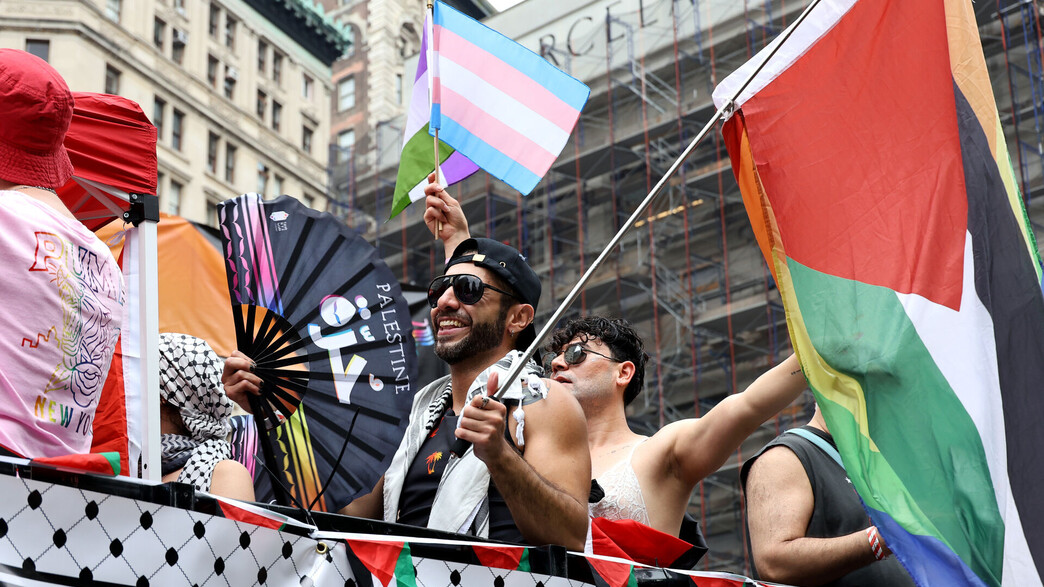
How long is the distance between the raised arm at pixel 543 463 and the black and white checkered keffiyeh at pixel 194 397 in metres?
1.00

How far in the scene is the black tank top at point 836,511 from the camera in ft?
12.4

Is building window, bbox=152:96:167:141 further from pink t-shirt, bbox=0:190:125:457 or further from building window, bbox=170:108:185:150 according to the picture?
pink t-shirt, bbox=0:190:125:457

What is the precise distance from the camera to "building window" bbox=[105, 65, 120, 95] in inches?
1463

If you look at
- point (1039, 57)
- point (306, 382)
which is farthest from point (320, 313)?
point (1039, 57)

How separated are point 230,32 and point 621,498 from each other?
40630mm

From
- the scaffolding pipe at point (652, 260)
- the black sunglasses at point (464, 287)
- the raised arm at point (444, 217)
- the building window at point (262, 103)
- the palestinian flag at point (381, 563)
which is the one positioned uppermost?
the building window at point (262, 103)

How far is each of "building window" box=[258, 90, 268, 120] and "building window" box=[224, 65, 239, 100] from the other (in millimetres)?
1178

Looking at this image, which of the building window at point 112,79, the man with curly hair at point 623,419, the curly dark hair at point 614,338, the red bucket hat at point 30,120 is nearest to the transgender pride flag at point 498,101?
the man with curly hair at point 623,419

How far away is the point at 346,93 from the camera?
54625 mm

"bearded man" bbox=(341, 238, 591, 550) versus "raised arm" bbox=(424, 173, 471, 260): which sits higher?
"raised arm" bbox=(424, 173, 471, 260)

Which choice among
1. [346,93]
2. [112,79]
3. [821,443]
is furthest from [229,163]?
[821,443]

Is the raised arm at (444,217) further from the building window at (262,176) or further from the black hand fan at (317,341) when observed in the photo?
the building window at (262,176)

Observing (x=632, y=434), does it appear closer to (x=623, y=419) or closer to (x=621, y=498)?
(x=623, y=419)

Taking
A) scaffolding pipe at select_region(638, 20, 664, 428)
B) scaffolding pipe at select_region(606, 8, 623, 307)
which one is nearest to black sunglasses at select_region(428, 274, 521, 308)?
scaffolding pipe at select_region(638, 20, 664, 428)
